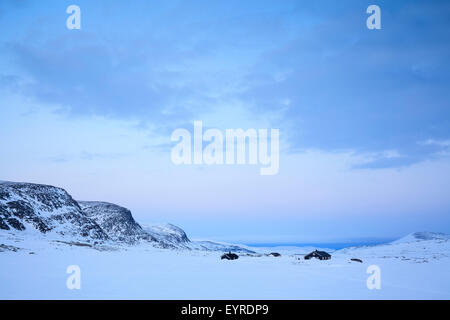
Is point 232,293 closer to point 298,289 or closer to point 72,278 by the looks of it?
point 298,289

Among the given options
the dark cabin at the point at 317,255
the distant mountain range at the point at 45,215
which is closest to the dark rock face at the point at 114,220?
the distant mountain range at the point at 45,215

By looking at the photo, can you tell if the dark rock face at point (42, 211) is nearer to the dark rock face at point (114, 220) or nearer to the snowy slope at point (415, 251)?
the dark rock face at point (114, 220)

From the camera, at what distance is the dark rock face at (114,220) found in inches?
4789

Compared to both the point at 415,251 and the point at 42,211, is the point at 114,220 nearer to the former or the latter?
the point at 42,211

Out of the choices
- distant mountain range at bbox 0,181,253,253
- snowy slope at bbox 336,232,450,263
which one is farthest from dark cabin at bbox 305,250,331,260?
distant mountain range at bbox 0,181,253,253

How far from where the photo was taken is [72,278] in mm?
15539

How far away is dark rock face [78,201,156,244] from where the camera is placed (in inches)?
4789

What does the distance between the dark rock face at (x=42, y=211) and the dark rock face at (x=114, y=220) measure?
27020mm

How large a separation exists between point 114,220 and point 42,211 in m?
46.6

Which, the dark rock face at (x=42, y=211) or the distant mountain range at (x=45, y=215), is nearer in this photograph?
the distant mountain range at (x=45, y=215)

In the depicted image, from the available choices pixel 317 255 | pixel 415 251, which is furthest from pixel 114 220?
pixel 415 251

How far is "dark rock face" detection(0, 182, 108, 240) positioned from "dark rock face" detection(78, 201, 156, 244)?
27.0 m
